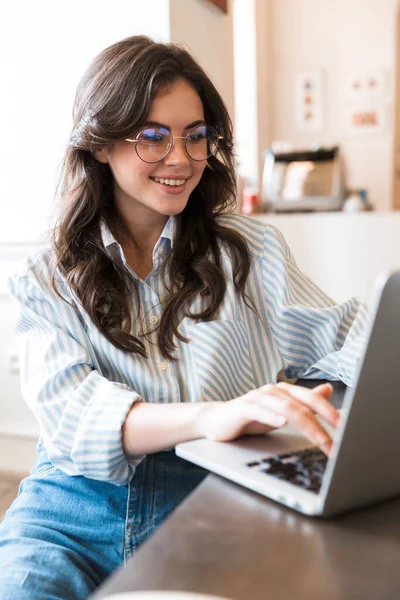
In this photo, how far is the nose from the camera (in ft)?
4.24

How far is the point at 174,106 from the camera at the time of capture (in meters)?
1.31

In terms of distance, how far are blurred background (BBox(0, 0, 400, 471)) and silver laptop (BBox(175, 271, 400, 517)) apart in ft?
3.15

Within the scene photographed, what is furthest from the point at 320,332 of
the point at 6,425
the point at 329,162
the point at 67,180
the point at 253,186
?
the point at 253,186

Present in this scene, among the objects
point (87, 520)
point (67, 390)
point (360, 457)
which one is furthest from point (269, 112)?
Result: point (360, 457)

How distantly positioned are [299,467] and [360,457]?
5.3 inches

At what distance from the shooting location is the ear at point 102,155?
54.7 inches

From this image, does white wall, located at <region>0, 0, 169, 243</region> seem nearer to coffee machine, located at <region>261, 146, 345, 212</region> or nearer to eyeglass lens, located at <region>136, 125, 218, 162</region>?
eyeglass lens, located at <region>136, 125, 218, 162</region>

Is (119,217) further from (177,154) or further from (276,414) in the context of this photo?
(276,414)

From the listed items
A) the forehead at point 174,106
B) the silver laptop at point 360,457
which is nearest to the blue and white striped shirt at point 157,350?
the forehead at point 174,106

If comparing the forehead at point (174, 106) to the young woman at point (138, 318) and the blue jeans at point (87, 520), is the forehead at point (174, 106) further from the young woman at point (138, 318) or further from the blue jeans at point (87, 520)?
the blue jeans at point (87, 520)

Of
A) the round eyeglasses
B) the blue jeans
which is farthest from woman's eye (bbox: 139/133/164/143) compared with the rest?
the blue jeans

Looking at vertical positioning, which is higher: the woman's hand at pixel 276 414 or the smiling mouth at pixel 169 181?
the smiling mouth at pixel 169 181

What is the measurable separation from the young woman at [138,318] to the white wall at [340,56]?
10.3 feet

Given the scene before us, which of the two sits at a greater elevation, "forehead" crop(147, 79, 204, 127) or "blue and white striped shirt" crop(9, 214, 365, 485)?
"forehead" crop(147, 79, 204, 127)
